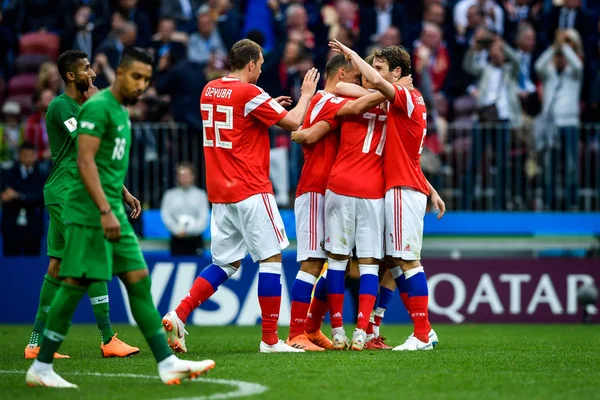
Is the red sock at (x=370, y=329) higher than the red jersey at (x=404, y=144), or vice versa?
the red jersey at (x=404, y=144)

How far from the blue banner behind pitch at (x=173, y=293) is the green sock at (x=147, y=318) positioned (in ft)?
27.6

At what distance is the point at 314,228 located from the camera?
412 inches

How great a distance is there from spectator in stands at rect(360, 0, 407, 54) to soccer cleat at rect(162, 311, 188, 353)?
34.2ft

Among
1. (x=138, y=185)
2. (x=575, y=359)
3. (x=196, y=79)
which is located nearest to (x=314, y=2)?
(x=196, y=79)

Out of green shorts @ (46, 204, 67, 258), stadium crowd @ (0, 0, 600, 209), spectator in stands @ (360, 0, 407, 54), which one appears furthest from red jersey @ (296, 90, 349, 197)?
spectator in stands @ (360, 0, 407, 54)

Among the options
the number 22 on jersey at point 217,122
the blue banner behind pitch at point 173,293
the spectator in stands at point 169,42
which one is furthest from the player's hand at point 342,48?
the spectator in stands at point 169,42

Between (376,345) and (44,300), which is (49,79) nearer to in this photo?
(44,300)

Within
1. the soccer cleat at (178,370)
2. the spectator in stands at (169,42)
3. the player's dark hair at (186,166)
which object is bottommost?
the soccer cleat at (178,370)

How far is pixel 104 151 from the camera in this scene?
7.64m

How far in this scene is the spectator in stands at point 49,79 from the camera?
18.1 metres

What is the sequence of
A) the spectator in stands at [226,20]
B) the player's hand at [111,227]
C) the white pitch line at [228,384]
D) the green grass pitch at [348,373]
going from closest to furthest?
1. the white pitch line at [228,384]
2. the green grass pitch at [348,373]
3. the player's hand at [111,227]
4. the spectator in stands at [226,20]

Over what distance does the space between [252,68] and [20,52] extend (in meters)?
11.2

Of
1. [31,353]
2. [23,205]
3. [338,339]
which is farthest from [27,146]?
[338,339]

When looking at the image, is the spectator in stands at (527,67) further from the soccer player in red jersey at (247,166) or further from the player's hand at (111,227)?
the player's hand at (111,227)
